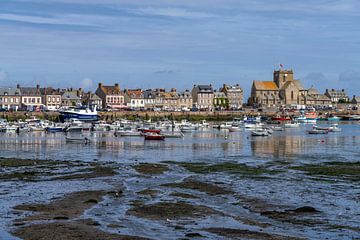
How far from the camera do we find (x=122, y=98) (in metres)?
151

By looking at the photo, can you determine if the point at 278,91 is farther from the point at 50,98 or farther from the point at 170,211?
the point at 170,211

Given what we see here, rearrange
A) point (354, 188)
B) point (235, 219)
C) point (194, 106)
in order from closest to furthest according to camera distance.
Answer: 1. point (235, 219)
2. point (354, 188)
3. point (194, 106)

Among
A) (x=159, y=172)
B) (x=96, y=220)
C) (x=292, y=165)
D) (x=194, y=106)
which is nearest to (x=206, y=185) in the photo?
(x=159, y=172)

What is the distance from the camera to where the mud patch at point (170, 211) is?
904 inches

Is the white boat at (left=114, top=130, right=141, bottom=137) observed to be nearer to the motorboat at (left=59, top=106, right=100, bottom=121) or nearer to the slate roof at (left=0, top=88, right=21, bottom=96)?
the motorboat at (left=59, top=106, right=100, bottom=121)

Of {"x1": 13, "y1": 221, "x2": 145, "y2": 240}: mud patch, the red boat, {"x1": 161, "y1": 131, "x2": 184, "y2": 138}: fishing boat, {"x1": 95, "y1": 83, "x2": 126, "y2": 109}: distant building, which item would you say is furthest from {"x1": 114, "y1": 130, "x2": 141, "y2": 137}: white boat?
{"x1": 95, "y1": 83, "x2": 126, "y2": 109}: distant building

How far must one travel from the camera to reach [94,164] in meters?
42.2

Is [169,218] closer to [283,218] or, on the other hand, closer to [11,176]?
[283,218]

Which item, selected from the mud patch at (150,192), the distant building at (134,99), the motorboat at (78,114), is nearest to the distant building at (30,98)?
the distant building at (134,99)

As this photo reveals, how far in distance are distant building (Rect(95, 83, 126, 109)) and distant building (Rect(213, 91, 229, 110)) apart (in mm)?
27049

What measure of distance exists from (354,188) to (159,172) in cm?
1183

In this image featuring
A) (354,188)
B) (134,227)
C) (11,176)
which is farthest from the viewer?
(11,176)

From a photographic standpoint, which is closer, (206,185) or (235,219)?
(235,219)

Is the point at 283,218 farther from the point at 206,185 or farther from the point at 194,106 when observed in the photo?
the point at 194,106
